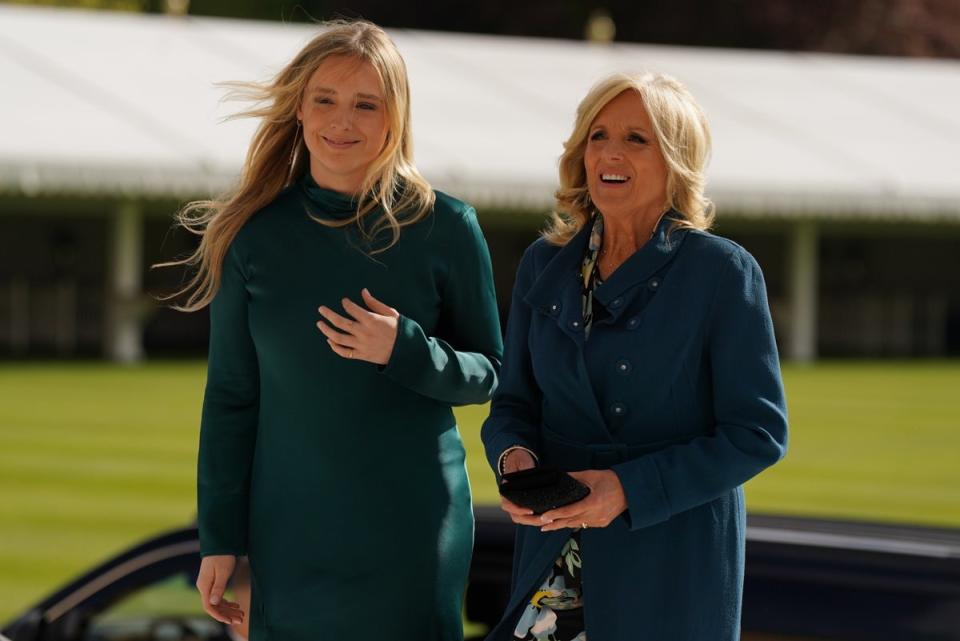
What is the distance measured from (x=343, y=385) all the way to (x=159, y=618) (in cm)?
156

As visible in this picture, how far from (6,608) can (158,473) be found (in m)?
4.56

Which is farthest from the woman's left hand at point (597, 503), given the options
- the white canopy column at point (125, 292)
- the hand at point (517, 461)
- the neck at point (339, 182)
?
the white canopy column at point (125, 292)

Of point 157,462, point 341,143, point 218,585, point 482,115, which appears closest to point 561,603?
point 218,585

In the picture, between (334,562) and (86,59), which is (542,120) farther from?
(334,562)

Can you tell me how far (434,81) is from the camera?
27.1 m

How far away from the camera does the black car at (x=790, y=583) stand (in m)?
3.45

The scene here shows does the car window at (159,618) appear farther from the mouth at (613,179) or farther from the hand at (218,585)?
the mouth at (613,179)

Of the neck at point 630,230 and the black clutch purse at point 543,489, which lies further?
the neck at point 630,230

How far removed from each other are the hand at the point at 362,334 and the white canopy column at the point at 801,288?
2469 centimetres

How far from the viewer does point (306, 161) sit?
3.81m

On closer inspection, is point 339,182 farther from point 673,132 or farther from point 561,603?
point 561,603

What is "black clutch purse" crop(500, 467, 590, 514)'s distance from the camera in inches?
121

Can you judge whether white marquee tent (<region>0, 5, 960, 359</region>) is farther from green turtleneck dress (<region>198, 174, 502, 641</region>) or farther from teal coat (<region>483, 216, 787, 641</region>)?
teal coat (<region>483, 216, 787, 641</region>)

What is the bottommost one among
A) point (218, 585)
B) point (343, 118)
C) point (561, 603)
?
point (218, 585)
